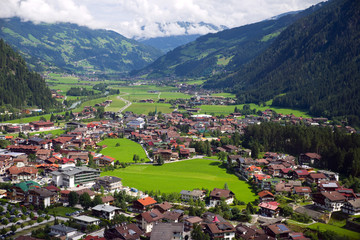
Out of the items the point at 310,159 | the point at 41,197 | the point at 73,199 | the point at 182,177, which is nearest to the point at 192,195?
the point at 182,177

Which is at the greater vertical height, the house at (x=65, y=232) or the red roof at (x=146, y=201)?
→ the red roof at (x=146, y=201)

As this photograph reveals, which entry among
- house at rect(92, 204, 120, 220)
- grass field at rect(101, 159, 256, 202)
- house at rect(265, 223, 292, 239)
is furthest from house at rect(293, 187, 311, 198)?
house at rect(92, 204, 120, 220)

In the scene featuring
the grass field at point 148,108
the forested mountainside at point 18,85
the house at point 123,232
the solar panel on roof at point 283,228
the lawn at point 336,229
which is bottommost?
the lawn at point 336,229

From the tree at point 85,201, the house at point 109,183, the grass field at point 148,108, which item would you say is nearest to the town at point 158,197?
the house at point 109,183

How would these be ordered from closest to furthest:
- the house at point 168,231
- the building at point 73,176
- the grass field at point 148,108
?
the house at point 168,231
the building at point 73,176
the grass field at point 148,108

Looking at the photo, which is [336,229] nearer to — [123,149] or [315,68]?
[123,149]

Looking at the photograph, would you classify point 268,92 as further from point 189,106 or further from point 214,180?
point 214,180

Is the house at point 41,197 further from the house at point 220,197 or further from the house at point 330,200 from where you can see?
the house at point 330,200
